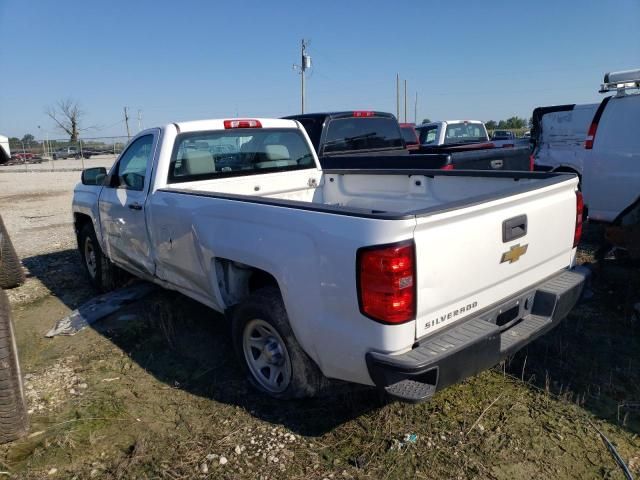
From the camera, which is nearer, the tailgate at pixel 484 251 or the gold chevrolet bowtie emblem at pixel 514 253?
the tailgate at pixel 484 251

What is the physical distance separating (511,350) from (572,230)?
1096mm

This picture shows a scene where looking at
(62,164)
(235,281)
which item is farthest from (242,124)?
(62,164)

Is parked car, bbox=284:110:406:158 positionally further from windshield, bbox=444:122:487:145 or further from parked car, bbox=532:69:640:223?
windshield, bbox=444:122:487:145

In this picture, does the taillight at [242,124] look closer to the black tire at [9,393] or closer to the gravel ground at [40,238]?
the black tire at [9,393]

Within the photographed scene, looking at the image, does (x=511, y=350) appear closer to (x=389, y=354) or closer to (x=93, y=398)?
(x=389, y=354)

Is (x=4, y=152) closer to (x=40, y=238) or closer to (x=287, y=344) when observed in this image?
(x=287, y=344)

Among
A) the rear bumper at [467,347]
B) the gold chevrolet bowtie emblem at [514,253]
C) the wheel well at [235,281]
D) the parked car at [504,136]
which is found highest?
the parked car at [504,136]

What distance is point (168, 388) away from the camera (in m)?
3.55

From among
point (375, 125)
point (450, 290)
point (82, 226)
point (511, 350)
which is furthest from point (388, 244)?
point (375, 125)

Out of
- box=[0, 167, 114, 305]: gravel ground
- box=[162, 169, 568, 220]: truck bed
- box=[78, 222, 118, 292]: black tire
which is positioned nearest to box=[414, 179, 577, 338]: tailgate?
box=[162, 169, 568, 220]: truck bed

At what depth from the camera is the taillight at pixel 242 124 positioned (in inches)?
176

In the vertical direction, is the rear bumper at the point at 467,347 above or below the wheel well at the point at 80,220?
below

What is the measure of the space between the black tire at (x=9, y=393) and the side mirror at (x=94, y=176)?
2.46 m

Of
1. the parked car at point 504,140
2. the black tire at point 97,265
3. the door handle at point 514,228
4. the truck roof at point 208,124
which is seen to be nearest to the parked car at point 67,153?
the parked car at point 504,140
